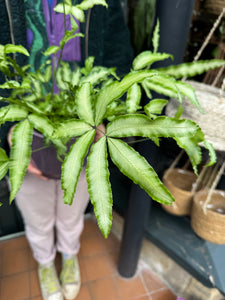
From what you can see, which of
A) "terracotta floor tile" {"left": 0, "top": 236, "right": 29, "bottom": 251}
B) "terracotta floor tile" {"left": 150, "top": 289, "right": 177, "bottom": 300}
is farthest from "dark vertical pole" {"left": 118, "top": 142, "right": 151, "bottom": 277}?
"terracotta floor tile" {"left": 0, "top": 236, "right": 29, "bottom": 251}

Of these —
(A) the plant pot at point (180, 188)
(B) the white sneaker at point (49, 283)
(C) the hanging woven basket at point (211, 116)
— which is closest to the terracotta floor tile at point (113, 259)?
(B) the white sneaker at point (49, 283)

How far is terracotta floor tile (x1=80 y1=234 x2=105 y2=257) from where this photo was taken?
142 centimetres

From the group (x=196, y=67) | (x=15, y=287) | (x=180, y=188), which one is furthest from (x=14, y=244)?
(x=196, y=67)

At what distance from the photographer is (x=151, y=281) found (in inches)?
51.9

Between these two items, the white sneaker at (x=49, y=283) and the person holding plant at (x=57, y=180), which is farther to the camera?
the white sneaker at (x=49, y=283)

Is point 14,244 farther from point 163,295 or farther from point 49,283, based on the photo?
point 163,295

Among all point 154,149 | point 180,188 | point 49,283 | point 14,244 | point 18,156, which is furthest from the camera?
point 14,244

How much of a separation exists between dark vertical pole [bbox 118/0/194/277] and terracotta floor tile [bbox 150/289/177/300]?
0.15m

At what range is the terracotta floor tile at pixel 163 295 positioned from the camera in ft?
4.10

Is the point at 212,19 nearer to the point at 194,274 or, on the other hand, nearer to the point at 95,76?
the point at 95,76

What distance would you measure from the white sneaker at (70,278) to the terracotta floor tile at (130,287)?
0.22 m

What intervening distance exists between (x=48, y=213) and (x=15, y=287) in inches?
18.6

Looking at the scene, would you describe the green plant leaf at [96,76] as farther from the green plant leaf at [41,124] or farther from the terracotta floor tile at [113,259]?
the terracotta floor tile at [113,259]

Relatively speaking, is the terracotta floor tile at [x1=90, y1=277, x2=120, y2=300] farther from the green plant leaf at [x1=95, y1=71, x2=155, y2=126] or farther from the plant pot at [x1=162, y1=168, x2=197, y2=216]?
the green plant leaf at [x1=95, y1=71, x2=155, y2=126]
